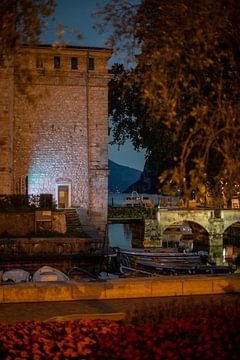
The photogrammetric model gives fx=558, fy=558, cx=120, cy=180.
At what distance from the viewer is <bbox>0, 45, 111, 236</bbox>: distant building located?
31.5 meters

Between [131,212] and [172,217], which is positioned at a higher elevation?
[131,212]

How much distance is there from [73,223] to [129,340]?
22.6 m

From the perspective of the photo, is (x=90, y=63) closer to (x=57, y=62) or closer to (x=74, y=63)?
(x=74, y=63)

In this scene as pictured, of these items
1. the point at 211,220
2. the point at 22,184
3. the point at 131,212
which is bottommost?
the point at 211,220

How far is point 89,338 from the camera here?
19.9 ft

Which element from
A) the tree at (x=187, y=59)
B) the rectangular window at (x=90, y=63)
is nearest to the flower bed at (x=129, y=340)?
the tree at (x=187, y=59)

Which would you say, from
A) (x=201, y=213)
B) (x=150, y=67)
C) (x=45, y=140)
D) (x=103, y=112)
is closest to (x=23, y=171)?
(x=45, y=140)

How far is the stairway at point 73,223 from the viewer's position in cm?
2553

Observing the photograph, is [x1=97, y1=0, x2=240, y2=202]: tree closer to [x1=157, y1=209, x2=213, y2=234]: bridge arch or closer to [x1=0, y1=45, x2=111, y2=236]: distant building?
[x1=0, y1=45, x2=111, y2=236]: distant building

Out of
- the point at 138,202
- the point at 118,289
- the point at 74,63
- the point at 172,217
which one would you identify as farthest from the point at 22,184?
the point at 138,202

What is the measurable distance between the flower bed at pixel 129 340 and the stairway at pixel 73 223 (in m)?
18.2

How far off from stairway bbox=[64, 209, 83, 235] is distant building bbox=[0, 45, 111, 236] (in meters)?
1.90

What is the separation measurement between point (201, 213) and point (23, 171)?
1966cm

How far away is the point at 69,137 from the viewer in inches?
1265
